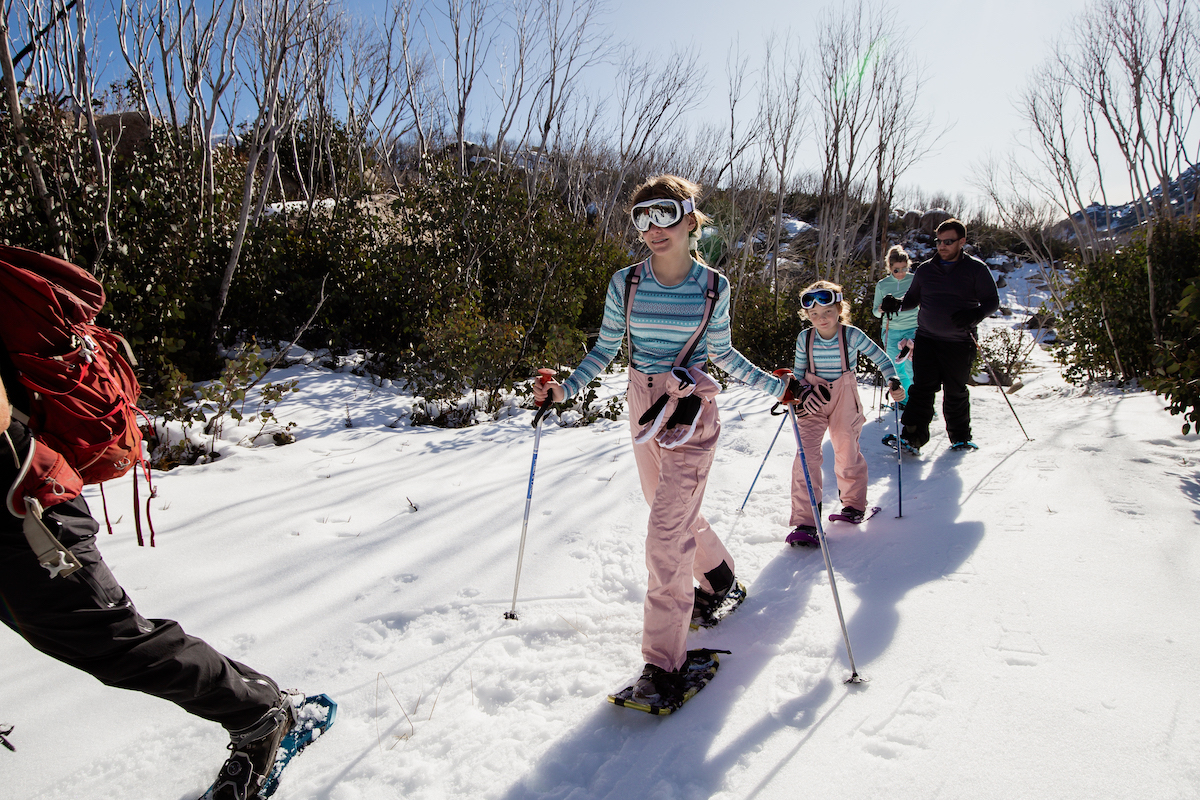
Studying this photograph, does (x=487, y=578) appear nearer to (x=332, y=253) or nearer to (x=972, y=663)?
(x=972, y=663)

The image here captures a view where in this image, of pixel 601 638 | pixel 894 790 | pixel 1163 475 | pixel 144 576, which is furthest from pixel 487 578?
pixel 1163 475

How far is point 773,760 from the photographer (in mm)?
A: 1879

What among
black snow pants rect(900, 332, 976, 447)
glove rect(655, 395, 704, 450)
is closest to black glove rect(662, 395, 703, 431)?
glove rect(655, 395, 704, 450)

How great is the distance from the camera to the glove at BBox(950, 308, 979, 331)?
4.84 meters

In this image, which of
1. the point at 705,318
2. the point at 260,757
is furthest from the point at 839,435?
the point at 260,757

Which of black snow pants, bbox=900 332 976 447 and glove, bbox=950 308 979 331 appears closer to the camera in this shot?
glove, bbox=950 308 979 331

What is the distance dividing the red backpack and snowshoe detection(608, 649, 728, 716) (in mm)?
1691

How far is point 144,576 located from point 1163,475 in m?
6.05

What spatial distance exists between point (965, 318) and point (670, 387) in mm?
3769

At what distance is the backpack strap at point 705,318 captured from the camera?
2322 millimetres

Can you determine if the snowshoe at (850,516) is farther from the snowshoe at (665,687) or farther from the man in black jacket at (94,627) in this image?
the man in black jacket at (94,627)

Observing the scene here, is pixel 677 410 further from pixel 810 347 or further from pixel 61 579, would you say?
pixel 810 347

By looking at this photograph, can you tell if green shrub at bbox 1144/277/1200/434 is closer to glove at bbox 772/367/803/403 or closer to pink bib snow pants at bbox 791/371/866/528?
pink bib snow pants at bbox 791/371/866/528

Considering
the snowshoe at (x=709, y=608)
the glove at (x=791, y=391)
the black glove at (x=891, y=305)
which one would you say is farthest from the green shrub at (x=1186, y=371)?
the snowshoe at (x=709, y=608)
